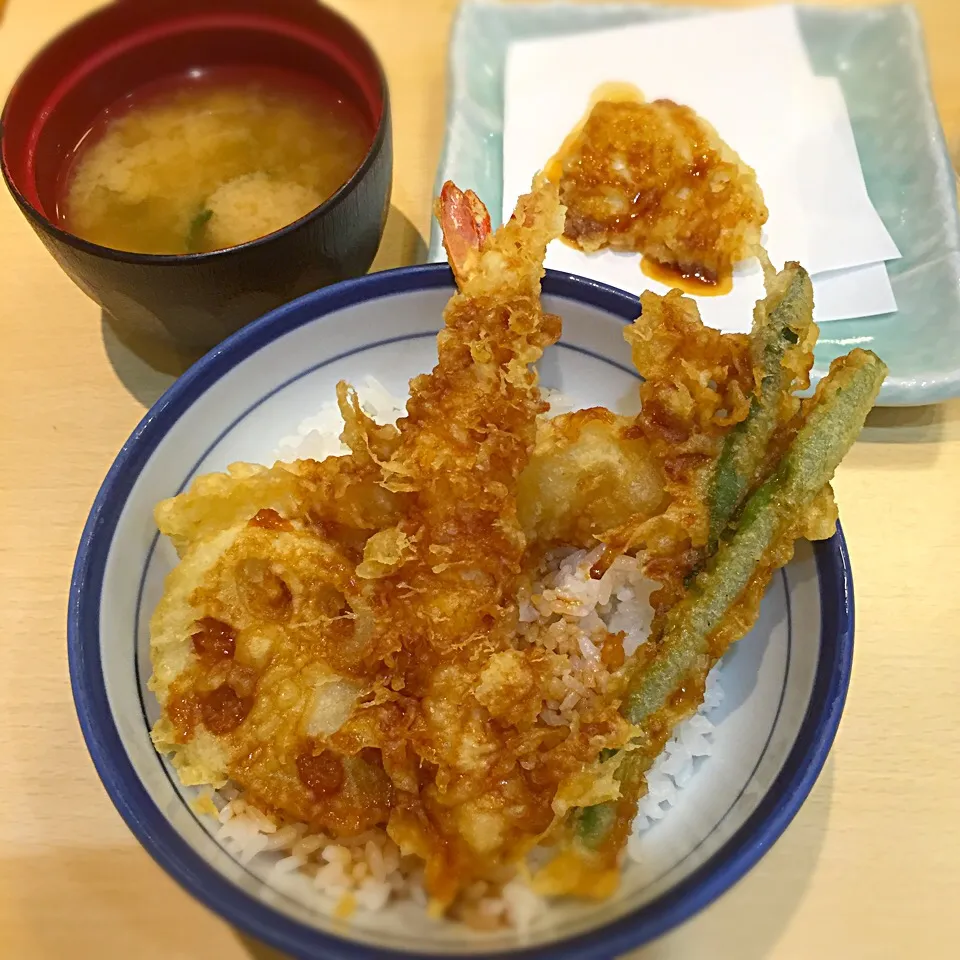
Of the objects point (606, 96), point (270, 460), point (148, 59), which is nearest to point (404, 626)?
point (270, 460)

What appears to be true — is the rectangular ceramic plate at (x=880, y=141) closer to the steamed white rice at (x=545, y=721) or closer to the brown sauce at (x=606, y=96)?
the brown sauce at (x=606, y=96)

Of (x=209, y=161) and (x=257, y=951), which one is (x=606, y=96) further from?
(x=257, y=951)

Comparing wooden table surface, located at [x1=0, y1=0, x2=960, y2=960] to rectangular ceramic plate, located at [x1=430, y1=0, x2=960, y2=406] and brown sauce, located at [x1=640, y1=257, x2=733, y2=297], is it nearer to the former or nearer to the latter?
rectangular ceramic plate, located at [x1=430, y1=0, x2=960, y2=406]

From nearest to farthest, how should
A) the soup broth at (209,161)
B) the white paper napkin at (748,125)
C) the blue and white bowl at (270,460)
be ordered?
the blue and white bowl at (270,460) → the soup broth at (209,161) → the white paper napkin at (748,125)

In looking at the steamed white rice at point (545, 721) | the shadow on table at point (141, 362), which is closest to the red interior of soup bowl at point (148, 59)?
the shadow on table at point (141, 362)

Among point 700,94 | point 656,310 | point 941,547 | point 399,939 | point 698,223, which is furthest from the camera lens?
point 700,94

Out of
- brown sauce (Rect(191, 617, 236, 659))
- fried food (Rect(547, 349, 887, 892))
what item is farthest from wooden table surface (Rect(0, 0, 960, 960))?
brown sauce (Rect(191, 617, 236, 659))

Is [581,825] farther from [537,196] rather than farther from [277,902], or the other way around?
[537,196]

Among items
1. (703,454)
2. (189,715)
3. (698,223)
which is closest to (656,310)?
(703,454)
